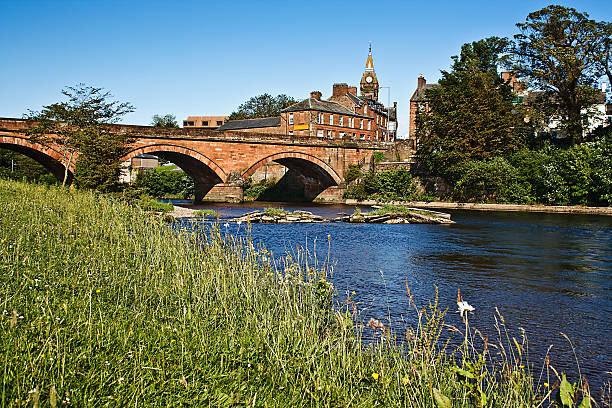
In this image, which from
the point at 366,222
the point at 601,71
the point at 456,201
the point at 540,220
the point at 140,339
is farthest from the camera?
the point at 456,201

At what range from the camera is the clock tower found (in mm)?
80925

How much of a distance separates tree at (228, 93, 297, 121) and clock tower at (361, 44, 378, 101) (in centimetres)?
1256

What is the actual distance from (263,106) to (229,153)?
166 ft

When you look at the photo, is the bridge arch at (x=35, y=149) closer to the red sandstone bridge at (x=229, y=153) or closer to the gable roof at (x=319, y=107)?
the red sandstone bridge at (x=229, y=153)

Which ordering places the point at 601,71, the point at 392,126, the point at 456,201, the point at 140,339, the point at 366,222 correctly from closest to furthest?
the point at 140,339 < the point at 366,222 < the point at 601,71 < the point at 456,201 < the point at 392,126

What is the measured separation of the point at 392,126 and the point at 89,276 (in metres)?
87.3

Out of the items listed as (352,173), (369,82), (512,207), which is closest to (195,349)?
(512,207)

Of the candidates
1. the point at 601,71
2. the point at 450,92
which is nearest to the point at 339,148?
the point at 450,92

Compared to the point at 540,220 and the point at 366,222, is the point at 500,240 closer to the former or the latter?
the point at 366,222

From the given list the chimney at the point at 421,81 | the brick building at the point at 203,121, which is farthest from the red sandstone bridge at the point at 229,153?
the brick building at the point at 203,121

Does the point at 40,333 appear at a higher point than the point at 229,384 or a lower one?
higher

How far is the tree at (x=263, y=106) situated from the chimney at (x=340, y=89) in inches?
787

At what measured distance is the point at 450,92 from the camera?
1633 inches


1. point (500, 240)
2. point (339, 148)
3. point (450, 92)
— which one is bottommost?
point (500, 240)
